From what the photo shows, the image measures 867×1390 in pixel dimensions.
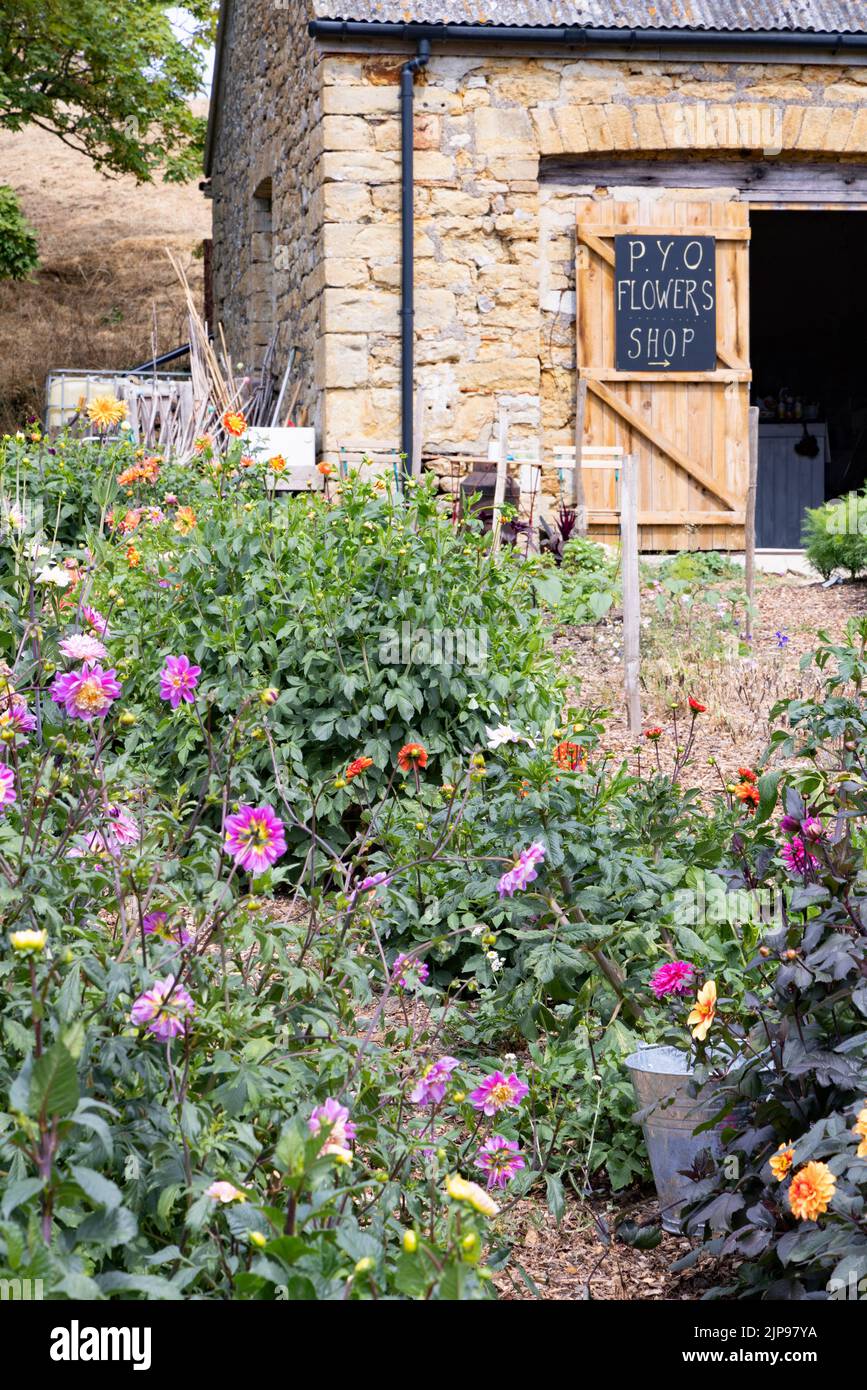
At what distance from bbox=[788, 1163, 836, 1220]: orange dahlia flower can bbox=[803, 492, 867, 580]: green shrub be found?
7352 millimetres

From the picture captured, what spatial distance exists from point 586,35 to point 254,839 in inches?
317

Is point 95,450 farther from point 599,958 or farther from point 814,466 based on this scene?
point 814,466

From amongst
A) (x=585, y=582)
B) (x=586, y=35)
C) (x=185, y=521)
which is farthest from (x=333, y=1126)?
(x=586, y=35)

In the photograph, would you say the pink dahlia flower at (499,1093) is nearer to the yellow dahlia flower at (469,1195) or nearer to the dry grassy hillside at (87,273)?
the yellow dahlia flower at (469,1195)

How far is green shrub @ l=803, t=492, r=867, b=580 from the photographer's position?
8.67 meters

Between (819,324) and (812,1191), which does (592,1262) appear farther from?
(819,324)

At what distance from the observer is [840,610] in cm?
802

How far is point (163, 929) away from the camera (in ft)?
6.48

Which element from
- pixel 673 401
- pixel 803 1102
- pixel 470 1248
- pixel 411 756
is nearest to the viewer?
pixel 470 1248

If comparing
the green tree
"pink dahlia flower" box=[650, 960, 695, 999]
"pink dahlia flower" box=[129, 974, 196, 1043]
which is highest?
the green tree

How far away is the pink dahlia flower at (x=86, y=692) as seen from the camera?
211cm

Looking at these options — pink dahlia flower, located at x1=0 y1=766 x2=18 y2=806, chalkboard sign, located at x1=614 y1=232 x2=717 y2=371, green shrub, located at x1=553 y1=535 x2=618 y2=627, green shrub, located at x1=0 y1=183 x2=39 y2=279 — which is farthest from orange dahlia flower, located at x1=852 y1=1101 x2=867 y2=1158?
green shrub, located at x1=0 y1=183 x2=39 y2=279

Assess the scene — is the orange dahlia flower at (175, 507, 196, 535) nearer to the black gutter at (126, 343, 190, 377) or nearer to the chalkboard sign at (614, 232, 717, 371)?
the black gutter at (126, 343, 190, 377)

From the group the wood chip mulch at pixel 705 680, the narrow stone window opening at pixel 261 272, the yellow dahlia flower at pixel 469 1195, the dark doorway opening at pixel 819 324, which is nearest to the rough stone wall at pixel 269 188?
the narrow stone window opening at pixel 261 272
